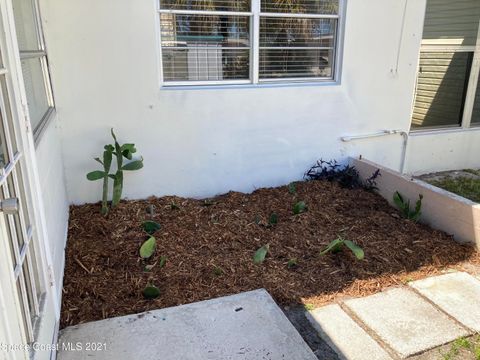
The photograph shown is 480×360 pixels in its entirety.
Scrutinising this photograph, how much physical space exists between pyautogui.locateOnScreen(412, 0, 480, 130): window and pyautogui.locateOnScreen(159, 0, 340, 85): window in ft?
4.78

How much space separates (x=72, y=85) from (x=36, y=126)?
1159mm

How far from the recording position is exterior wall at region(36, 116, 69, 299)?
246cm

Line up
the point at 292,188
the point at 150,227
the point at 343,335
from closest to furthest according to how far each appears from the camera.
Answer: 1. the point at 343,335
2. the point at 150,227
3. the point at 292,188

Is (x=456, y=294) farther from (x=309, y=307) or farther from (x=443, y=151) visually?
(x=443, y=151)

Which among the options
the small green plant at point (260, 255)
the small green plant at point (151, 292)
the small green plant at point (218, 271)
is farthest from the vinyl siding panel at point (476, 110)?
the small green plant at point (151, 292)

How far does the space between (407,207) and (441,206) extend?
347 millimetres

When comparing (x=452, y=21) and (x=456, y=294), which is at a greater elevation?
(x=452, y=21)

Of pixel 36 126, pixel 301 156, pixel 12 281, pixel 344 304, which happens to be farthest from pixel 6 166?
pixel 301 156

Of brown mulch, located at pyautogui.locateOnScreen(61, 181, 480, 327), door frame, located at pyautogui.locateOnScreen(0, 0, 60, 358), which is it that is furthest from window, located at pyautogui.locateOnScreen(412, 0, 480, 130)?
door frame, located at pyautogui.locateOnScreen(0, 0, 60, 358)

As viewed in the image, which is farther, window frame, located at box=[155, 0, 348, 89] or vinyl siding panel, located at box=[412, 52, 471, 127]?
vinyl siding panel, located at box=[412, 52, 471, 127]

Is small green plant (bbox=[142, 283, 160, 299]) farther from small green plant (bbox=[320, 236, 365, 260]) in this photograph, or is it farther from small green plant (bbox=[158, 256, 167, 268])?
small green plant (bbox=[320, 236, 365, 260])

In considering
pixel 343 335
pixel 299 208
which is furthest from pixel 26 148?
pixel 299 208

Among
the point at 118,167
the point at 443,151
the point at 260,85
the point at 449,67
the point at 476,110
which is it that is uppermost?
the point at 449,67

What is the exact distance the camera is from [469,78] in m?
5.32
